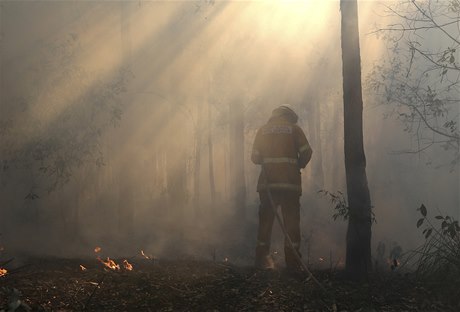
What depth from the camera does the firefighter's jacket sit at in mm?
6309

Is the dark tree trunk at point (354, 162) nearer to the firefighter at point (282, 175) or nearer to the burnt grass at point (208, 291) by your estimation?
the burnt grass at point (208, 291)

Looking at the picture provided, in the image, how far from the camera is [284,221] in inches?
248

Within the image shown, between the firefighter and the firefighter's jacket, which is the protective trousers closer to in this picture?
the firefighter

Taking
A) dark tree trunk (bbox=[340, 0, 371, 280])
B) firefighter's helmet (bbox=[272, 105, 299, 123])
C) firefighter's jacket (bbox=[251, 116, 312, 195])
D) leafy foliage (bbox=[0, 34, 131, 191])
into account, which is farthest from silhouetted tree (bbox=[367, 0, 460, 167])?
leafy foliage (bbox=[0, 34, 131, 191])

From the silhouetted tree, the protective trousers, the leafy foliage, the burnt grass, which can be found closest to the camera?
the burnt grass

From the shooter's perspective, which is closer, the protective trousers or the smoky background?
the protective trousers

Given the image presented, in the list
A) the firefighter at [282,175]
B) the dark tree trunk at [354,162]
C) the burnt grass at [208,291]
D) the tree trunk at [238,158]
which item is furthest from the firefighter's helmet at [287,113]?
the tree trunk at [238,158]

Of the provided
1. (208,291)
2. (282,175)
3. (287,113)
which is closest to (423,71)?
(287,113)

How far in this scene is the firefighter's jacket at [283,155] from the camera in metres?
6.31

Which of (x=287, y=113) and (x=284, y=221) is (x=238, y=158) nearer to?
(x=287, y=113)

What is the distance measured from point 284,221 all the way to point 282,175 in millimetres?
576

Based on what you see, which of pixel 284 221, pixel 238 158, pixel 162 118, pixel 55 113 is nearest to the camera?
pixel 284 221

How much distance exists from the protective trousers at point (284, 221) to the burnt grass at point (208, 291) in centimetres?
52

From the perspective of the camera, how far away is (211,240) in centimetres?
1706
